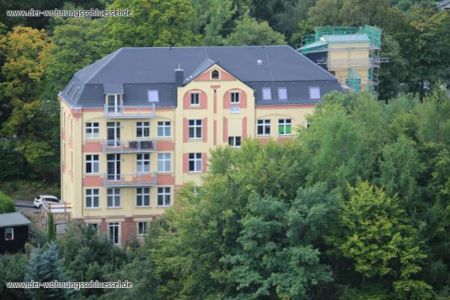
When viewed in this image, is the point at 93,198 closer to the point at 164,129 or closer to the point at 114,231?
the point at 114,231

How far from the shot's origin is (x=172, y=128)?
73750 millimetres

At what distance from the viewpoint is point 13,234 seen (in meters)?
70.6

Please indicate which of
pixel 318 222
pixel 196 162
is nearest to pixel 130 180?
pixel 196 162

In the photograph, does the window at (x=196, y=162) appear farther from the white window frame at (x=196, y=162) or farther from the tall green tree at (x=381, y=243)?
the tall green tree at (x=381, y=243)

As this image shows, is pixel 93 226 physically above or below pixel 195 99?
below

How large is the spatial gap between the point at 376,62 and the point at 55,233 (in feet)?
74.6

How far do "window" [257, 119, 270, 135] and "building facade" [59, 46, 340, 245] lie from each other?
0.05m

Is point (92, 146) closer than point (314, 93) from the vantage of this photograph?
Yes

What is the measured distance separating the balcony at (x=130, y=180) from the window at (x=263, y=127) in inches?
208

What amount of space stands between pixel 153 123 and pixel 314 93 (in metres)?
7.59

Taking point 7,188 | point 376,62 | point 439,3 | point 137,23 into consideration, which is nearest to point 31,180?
point 7,188

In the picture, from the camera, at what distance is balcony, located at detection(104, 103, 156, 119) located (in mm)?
72688

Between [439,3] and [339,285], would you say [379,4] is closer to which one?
Result: [439,3]

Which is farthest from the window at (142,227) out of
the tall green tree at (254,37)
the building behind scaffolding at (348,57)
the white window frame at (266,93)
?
the tall green tree at (254,37)
